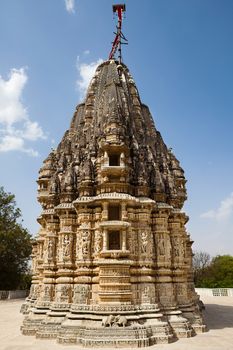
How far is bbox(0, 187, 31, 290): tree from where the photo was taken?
3406 cm

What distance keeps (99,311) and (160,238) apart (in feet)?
13.8

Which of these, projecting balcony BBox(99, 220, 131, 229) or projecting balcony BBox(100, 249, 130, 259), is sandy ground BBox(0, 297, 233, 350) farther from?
projecting balcony BBox(99, 220, 131, 229)

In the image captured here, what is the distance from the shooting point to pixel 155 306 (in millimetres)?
13188

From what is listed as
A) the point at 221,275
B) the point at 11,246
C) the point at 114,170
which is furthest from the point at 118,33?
the point at 221,275

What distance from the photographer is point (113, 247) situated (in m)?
14.9

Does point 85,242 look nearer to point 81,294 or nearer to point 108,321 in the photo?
point 81,294

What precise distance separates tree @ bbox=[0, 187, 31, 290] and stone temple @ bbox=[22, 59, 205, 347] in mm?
17994

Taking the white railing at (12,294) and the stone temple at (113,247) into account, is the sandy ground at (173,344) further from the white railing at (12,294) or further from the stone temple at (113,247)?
the white railing at (12,294)

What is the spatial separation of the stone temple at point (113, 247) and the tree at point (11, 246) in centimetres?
1799

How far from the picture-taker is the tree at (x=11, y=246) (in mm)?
34062

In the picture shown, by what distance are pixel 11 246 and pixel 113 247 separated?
2275cm

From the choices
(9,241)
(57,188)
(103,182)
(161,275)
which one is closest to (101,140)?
(103,182)

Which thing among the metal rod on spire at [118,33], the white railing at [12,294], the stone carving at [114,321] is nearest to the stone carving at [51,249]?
the stone carving at [114,321]

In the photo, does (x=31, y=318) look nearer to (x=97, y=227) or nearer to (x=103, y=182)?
(x=97, y=227)
